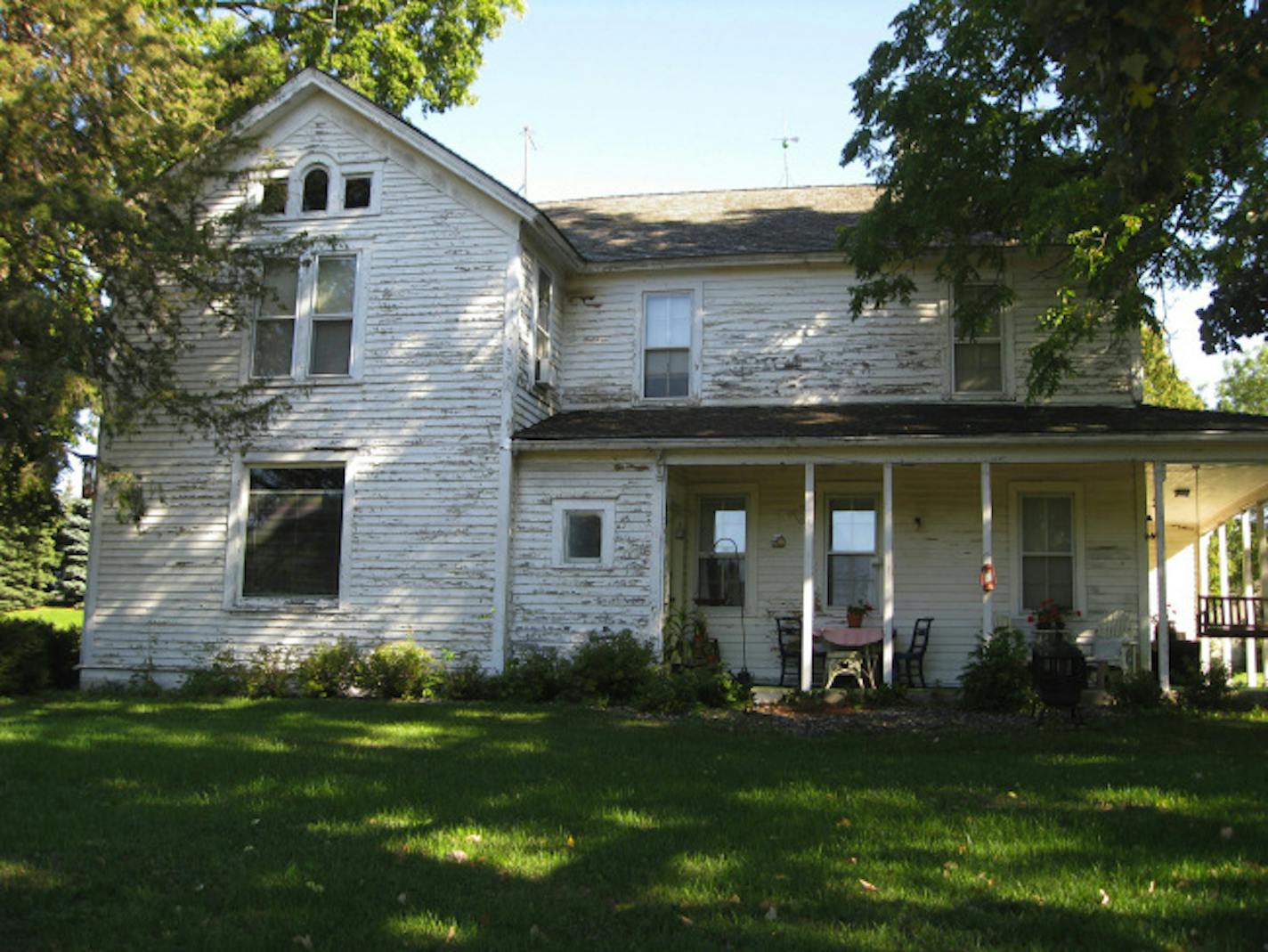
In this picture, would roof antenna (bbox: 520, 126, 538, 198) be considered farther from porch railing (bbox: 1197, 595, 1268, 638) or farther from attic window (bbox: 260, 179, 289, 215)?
porch railing (bbox: 1197, 595, 1268, 638)

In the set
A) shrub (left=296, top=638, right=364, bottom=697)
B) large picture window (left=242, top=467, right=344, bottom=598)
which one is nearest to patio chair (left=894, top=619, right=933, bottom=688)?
shrub (left=296, top=638, right=364, bottom=697)

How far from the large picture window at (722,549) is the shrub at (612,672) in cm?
257

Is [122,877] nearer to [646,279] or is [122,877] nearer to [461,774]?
[461,774]

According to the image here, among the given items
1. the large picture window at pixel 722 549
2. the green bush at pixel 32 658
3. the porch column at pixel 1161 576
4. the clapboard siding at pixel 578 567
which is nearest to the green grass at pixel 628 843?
the porch column at pixel 1161 576

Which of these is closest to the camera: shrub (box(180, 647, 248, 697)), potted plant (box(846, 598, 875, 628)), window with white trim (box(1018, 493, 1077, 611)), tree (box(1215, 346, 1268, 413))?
shrub (box(180, 647, 248, 697))

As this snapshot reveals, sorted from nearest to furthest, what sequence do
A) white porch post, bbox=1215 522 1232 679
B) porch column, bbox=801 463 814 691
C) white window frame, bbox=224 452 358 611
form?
porch column, bbox=801 463 814 691 → white window frame, bbox=224 452 358 611 → white porch post, bbox=1215 522 1232 679

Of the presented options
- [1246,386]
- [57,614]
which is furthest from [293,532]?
[1246,386]

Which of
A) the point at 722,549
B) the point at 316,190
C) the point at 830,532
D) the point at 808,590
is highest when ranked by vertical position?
the point at 316,190

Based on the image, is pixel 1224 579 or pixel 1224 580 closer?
pixel 1224 580

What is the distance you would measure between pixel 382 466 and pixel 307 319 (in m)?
2.37

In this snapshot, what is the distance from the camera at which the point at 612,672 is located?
13.4 meters

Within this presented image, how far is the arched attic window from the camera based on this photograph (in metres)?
15.7

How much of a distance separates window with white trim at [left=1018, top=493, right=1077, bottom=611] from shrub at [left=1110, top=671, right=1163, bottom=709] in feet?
7.80

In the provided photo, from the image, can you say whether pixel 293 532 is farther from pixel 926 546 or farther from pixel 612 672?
pixel 926 546
